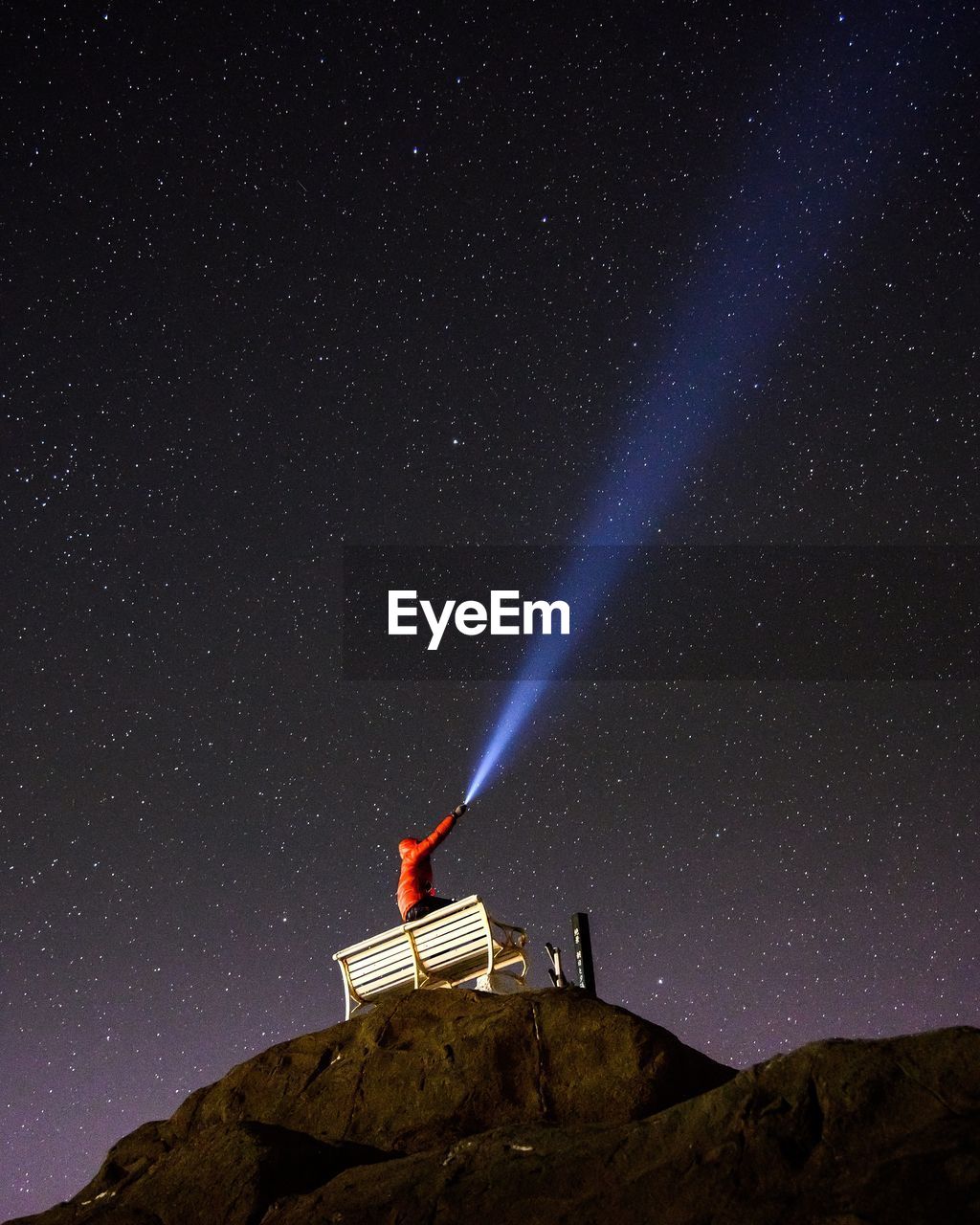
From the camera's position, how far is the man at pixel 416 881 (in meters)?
9.69

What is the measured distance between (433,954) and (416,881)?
0.79 metres

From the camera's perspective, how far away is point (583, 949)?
9.28 metres

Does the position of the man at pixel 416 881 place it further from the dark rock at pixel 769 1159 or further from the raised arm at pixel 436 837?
the dark rock at pixel 769 1159

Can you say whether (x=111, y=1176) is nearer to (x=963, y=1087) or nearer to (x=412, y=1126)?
(x=412, y=1126)

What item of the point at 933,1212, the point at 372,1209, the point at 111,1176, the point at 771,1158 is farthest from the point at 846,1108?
the point at 111,1176

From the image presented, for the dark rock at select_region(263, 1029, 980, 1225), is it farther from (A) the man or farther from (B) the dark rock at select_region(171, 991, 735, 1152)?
(A) the man

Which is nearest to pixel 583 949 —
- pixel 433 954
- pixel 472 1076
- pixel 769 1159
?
pixel 433 954

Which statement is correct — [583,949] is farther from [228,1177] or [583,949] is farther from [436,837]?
[228,1177]

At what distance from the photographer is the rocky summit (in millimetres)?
3902

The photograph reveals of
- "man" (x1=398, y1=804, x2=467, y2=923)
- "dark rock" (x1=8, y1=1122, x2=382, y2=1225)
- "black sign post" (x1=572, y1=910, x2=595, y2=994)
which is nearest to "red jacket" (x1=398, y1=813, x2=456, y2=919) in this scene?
"man" (x1=398, y1=804, x2=467, y2=923)

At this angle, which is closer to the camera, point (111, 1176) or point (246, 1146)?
point (246, 1146)

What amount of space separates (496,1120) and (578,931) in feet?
10.2

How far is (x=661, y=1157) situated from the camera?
4.35m

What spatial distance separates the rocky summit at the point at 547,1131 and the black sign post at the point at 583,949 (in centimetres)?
161
